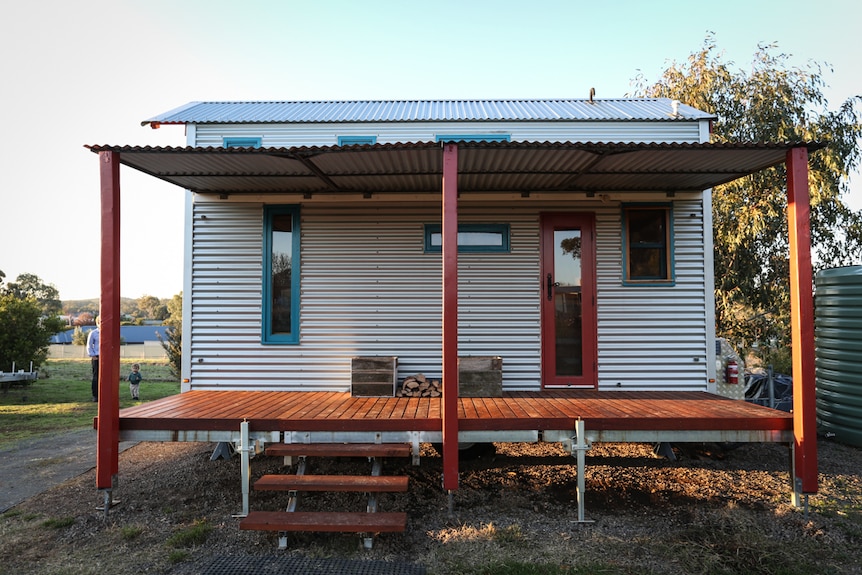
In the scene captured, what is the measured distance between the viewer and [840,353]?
7.01 metres

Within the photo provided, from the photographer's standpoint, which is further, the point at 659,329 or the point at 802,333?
the point at 659,329

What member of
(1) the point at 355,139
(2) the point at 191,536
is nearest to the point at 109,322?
(2) the point at 191,536

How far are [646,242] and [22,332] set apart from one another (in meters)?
14.7

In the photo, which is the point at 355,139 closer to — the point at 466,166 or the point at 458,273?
the point at 466,166

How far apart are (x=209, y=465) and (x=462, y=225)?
171 inches

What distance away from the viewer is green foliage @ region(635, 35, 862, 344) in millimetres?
12102

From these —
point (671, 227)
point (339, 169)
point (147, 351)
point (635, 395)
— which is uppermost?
point (339, 169)

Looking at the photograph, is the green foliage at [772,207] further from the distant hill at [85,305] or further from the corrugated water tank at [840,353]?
the distant hill at [85,305]

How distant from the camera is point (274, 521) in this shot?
3770mm

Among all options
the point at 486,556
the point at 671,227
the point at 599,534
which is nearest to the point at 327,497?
the point at 486,556

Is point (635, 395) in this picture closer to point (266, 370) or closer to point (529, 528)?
point (529, 528)

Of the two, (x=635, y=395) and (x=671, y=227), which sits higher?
(x=671, y=227)

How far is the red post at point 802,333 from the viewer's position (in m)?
4.29

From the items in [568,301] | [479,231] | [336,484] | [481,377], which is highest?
[479,231]
